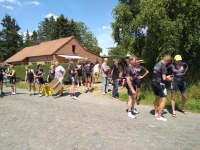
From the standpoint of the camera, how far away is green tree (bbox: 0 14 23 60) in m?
61.0

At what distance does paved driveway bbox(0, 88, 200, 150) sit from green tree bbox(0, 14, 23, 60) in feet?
196

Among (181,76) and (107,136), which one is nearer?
(107,136)

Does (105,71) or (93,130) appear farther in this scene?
(105,71)

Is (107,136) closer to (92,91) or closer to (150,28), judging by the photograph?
(92,91)

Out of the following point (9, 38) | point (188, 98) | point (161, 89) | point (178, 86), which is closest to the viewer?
point (161, 89)

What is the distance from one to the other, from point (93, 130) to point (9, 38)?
214ft

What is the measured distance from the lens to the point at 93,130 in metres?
5.25

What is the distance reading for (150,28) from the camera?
11.1m

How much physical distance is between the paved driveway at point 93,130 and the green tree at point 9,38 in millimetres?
59664

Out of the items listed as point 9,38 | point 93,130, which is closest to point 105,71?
point 93,130

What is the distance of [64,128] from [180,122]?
11.2ft

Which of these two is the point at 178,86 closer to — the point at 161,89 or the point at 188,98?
the point at 161,89

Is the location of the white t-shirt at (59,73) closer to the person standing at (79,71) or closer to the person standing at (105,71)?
the person standing at (105,71)

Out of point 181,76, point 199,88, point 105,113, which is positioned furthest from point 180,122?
point 199,88
